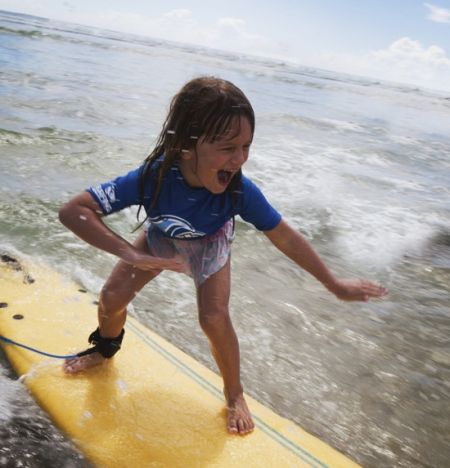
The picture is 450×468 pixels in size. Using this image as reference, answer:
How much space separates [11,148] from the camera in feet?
21.4

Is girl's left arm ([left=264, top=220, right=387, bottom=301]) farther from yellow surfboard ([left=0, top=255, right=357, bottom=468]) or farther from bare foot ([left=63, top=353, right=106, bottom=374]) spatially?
bare foot ([left=63, top=353, right=106, bottom=374])

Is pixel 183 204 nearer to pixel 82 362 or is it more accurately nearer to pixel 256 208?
pixel 256 208

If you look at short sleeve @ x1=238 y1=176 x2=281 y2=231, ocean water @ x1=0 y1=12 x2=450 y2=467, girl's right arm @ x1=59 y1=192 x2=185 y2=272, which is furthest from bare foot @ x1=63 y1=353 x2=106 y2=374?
short sleeve @ x1=238 y1=176 x2=281 y2=231

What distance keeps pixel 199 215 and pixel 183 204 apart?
0.25ft

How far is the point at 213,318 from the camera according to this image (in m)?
1.91

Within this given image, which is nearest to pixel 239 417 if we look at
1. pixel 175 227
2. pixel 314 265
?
pixel 314 265

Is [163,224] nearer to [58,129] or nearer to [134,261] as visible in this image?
[134,261]

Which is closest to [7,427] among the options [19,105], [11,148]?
[11,148]

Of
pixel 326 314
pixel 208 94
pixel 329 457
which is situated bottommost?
pixel 326 314

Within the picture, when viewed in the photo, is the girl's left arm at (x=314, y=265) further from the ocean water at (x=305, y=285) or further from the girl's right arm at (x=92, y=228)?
the ocean water at (x=305, y=285)

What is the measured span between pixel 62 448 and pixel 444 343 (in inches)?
104

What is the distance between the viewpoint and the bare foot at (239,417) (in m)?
2.04

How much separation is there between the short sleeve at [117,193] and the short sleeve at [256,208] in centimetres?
40

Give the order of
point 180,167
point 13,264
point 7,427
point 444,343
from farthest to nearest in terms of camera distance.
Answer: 1. point 444,343
2. point 13,264
3. point 7,427
4. point 180,167
